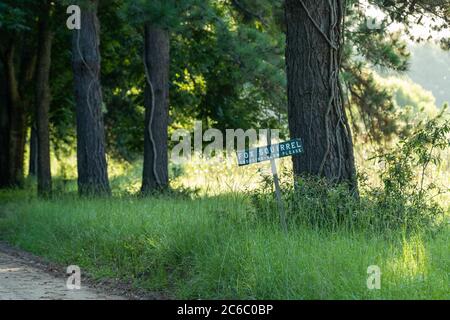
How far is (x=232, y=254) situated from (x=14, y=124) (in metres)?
19.0

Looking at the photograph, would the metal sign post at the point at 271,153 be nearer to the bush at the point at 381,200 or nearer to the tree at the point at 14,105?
the bush at the point at 381,200

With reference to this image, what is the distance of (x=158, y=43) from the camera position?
60.4 feet

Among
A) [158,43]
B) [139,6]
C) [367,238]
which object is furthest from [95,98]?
[367,238]

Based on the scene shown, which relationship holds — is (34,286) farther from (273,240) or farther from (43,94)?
(43,94)

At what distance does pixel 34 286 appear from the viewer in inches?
379

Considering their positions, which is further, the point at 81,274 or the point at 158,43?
the point at 158,43

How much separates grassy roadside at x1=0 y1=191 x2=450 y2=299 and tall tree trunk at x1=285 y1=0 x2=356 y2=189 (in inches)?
43.8

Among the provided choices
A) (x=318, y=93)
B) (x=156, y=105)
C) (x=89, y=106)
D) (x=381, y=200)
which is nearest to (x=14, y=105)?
(x=156, y=105)

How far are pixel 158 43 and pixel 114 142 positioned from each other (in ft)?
60.3

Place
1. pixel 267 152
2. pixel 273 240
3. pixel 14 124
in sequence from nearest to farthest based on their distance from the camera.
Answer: pixel 273 240 → pixel 267 152 → pixel 14 124

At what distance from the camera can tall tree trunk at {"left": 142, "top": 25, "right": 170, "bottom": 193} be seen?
1842cm

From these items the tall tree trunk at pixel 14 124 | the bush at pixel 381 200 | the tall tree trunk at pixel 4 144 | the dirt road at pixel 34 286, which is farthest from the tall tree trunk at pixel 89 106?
the tall tree trunk at pixel 4 144

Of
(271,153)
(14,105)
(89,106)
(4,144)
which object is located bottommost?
(271,153)
